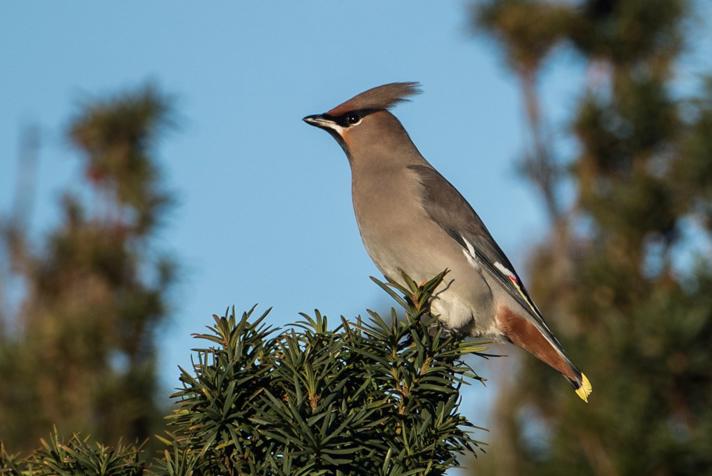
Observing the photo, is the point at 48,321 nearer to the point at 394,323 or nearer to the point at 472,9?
the point at 394,323

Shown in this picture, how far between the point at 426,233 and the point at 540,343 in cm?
68

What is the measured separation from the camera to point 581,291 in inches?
241

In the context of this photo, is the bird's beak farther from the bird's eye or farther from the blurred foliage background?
the blurred foliage background

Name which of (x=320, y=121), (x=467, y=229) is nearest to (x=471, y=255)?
(x=467, y=229)

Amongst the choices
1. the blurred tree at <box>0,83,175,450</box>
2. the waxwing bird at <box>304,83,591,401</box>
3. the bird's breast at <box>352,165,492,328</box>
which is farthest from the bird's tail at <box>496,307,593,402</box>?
the blurred tree at <box>0,83,175,450</box>

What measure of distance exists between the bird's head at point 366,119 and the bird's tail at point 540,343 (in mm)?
1140

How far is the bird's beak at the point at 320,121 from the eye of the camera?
5.04 m

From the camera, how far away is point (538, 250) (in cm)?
882

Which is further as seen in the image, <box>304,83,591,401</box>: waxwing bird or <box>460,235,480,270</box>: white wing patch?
<box>460,235,480,270</box>: white wing patch

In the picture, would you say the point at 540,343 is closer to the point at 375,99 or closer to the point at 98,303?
the point at 375,99

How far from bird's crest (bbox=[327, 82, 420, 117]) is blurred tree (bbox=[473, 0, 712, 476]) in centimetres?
165

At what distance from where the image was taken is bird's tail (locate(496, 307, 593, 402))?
4262 mm

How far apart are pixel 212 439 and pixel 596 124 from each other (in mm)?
5355

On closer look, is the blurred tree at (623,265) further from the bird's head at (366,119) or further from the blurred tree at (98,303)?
the blurred tree at (98,303)
